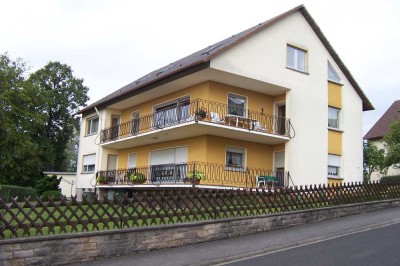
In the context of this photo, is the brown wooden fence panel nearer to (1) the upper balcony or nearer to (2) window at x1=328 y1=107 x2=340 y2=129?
(1) the upper balcony

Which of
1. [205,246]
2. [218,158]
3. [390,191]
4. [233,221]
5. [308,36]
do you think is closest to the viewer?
[205,246]

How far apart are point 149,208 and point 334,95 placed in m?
16.7

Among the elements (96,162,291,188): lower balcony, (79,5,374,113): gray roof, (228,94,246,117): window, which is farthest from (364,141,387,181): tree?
(228,94,246,117): window

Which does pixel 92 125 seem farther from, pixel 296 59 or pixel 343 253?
pixel 343 253

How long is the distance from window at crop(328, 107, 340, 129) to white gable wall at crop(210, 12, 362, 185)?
15.7 inches

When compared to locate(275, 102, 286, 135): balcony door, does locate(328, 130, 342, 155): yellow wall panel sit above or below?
below

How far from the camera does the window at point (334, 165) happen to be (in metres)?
23.7

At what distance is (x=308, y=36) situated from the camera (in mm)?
23656

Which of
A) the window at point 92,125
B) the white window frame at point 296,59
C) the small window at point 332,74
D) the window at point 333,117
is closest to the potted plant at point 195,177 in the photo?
the white window frame at point 296,59

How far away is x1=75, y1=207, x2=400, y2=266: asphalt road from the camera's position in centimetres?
938

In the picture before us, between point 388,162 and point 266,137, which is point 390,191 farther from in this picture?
point 388,162

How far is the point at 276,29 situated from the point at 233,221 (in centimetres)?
1278

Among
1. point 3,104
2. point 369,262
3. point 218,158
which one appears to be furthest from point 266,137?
point 3,104

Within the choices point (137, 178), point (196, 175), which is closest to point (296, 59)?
point (196, 175)
